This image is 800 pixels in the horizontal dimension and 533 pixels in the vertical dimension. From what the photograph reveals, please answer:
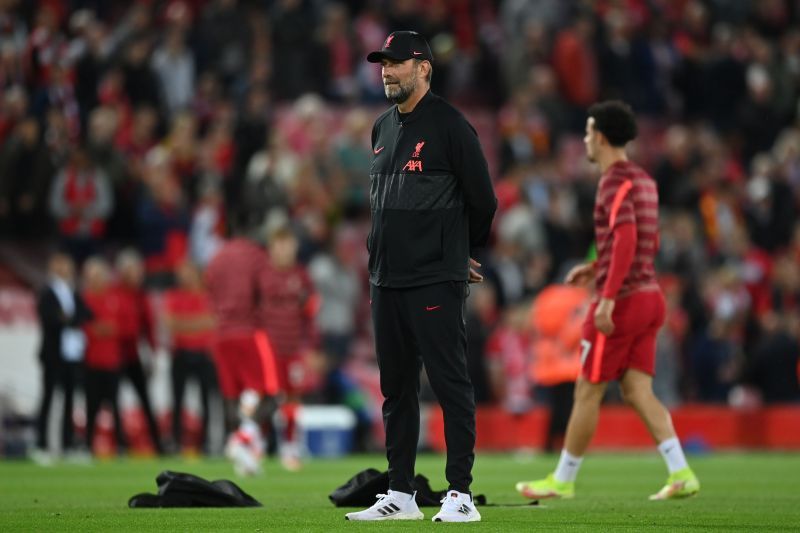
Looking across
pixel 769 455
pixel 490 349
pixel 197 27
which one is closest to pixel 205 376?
pixel 490 349

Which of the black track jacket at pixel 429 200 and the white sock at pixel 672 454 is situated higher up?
the black track jacket at pixel 429 200

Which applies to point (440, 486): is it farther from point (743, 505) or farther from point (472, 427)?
point (472, 427)

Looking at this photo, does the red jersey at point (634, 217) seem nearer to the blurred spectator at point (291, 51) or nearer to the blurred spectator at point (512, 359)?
the blurred spectator at point (512, 359)

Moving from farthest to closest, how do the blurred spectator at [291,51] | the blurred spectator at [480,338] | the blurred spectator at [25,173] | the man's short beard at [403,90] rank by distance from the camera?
the blurred spectator at [291,51]
the blurred spectator at [480,338]
the blurred spectator at [25,173]
the man's short beard at [403,90]

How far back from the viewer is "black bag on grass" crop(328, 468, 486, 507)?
1052cm

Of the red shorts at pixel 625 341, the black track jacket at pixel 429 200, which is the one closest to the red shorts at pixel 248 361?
the red shorts at pixel 625 341

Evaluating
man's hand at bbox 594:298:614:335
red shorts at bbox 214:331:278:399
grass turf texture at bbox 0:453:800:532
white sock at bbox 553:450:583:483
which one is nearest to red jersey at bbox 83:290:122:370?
grass turf texture at bbox 0:453:800:532

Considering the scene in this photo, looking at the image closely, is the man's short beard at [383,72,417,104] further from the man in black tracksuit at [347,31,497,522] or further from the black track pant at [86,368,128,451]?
the black track pant at [86,368,128,451]

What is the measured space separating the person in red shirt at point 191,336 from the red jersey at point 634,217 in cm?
1187

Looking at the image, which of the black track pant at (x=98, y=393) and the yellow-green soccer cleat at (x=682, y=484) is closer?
the yellow-green soccer cleat at (x=682, y=484)

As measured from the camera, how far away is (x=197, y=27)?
26.2m

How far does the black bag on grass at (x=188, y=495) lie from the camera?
10734 millimetres

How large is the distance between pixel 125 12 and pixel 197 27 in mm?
1249

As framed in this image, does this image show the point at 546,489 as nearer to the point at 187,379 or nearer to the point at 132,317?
the point at 132,317
